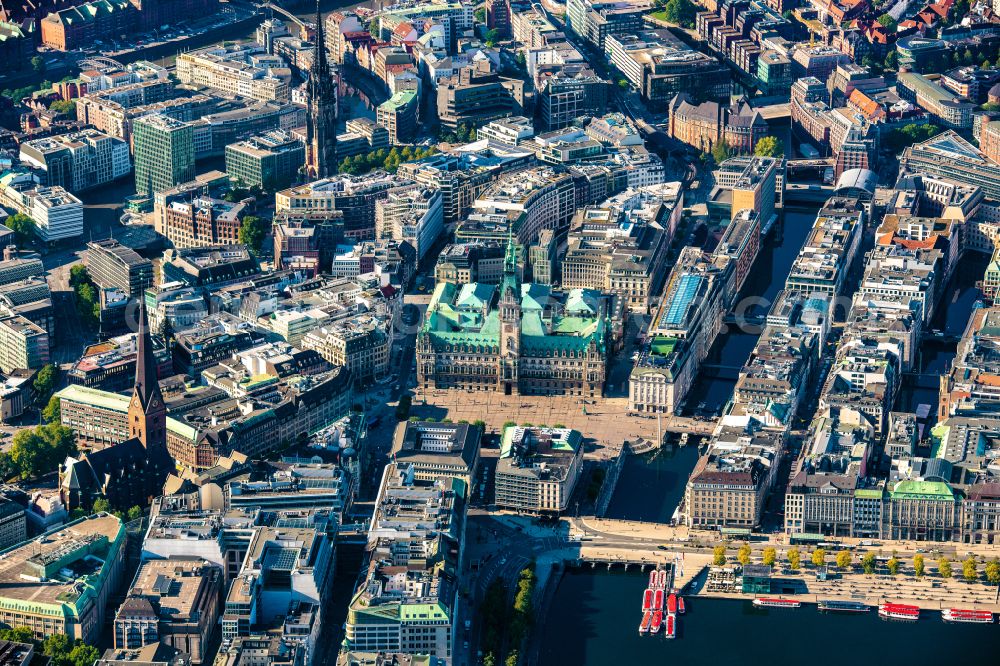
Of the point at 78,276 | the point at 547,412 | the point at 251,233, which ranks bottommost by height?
the point at 78,276

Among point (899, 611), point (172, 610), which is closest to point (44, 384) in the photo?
point (172, 610)

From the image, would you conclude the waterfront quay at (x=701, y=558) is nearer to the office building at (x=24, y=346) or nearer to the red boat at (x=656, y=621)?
the red boat at (x=656, y=621)

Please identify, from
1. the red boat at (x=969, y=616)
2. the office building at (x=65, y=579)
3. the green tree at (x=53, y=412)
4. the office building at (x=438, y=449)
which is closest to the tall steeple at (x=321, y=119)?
the green tree at (x=53, y=412)

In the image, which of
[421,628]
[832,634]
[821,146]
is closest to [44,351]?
[421,628]

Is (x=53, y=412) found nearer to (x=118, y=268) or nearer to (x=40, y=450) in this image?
(x=40, y=450)

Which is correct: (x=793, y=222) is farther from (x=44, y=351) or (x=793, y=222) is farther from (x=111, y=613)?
(x=111, y=613)
